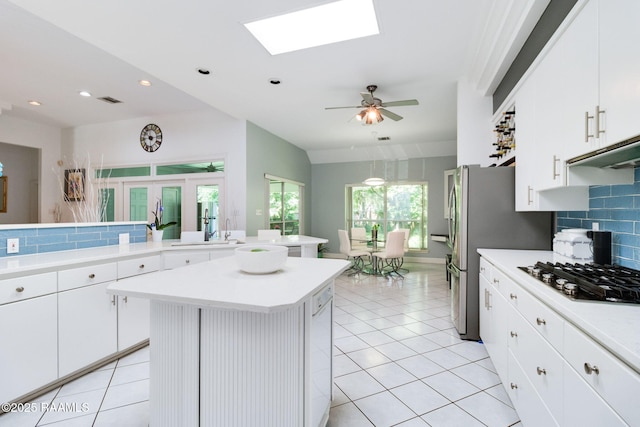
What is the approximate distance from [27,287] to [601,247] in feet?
11.8

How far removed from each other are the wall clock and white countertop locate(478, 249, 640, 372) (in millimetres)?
5876

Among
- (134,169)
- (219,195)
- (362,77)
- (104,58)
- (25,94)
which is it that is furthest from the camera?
(134,169)

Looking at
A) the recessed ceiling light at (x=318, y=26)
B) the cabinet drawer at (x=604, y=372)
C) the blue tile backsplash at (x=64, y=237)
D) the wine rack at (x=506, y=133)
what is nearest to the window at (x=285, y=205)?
the blue tile backsplash at (x=64, y=237)

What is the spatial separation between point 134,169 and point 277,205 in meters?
2.81

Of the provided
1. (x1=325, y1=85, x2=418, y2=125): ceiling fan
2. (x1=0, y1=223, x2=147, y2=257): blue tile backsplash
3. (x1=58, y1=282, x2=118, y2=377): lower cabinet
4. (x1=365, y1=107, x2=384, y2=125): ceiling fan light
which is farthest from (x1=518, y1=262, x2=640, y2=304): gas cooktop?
(x1=0, y1=223, x2=147, y2=257): blue tile backsplash

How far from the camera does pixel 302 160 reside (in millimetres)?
7723

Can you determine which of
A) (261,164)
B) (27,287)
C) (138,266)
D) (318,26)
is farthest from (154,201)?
(318,26)

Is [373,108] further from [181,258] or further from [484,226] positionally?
[181,258]

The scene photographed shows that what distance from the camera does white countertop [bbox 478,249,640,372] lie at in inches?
32.5

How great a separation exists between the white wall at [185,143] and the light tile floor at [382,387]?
3.03 metres

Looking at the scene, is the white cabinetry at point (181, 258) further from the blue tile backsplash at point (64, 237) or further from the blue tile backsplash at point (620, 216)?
the blue tile backsplash at point (620, 216)

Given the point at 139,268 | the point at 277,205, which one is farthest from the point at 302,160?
the point at 139,268

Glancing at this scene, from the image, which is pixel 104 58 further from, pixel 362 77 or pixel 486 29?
pixel 486 29

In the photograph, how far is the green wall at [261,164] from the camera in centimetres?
527
